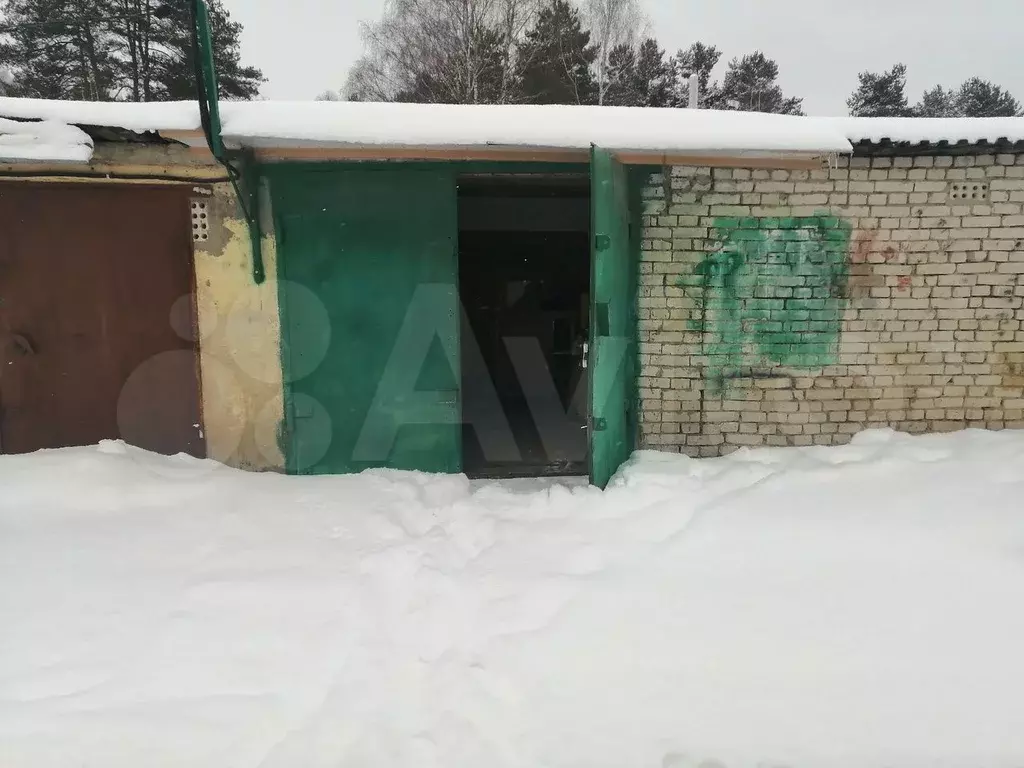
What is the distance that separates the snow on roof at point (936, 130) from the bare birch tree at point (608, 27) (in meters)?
13.6

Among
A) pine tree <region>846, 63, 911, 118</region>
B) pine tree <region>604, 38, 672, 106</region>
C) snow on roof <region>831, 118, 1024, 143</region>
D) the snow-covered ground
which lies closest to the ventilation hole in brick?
the snow-covered ground

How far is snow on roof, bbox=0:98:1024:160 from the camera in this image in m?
3.46

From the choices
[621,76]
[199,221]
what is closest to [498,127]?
[199,221]

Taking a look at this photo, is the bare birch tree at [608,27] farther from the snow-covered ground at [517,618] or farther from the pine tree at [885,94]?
the snow-covered ground at [517,618]

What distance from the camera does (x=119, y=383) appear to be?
4.14 meters

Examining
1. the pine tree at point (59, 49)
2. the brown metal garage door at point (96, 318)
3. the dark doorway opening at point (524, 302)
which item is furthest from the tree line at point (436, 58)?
the brown metal garage door at point (96, 318)

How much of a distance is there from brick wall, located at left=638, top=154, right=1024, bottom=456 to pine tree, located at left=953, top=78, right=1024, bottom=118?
68.6ft

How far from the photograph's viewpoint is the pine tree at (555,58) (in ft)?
49.6

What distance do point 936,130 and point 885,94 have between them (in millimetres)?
19632

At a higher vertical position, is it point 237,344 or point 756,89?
point 756,89

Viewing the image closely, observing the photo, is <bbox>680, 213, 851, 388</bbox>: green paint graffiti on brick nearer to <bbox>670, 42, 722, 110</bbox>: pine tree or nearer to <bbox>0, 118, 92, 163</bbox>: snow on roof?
<bbox>0, 118, 92, 163</bbox>: snow on roof

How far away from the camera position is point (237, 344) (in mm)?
4141

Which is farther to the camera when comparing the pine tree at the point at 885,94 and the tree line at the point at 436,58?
the pine tree at the point at 885,94

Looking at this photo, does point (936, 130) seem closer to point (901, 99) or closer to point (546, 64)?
point (546, 64)
